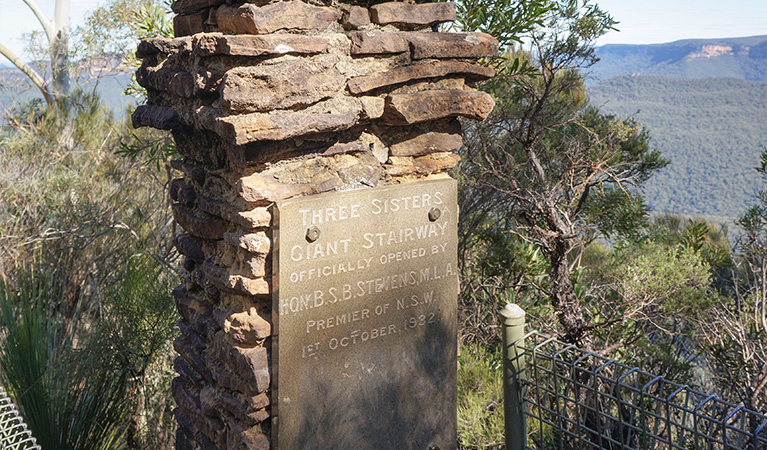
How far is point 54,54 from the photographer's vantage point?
11773 mm

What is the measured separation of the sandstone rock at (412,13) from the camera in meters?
2.37

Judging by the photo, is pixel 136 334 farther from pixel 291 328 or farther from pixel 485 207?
pixel 485 207

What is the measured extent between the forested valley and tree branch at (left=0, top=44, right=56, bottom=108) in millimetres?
170

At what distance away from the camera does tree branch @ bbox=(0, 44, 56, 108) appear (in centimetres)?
1093

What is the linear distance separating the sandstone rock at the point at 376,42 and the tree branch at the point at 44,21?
1161 cm

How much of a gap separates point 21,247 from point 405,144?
6636mm

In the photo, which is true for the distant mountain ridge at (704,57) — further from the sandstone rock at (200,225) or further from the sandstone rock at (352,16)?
the sandstone rock at (200,225)

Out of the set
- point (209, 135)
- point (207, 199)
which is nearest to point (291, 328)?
point (207, 199)

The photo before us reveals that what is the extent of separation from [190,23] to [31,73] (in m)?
10.6

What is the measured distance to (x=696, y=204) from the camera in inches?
1032

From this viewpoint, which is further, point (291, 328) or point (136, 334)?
point (136, 334)

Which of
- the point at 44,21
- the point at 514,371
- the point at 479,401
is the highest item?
the point at 44,21

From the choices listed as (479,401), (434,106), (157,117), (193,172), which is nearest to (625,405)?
(434,106)

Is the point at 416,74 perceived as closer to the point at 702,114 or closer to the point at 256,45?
the point at 256,45
